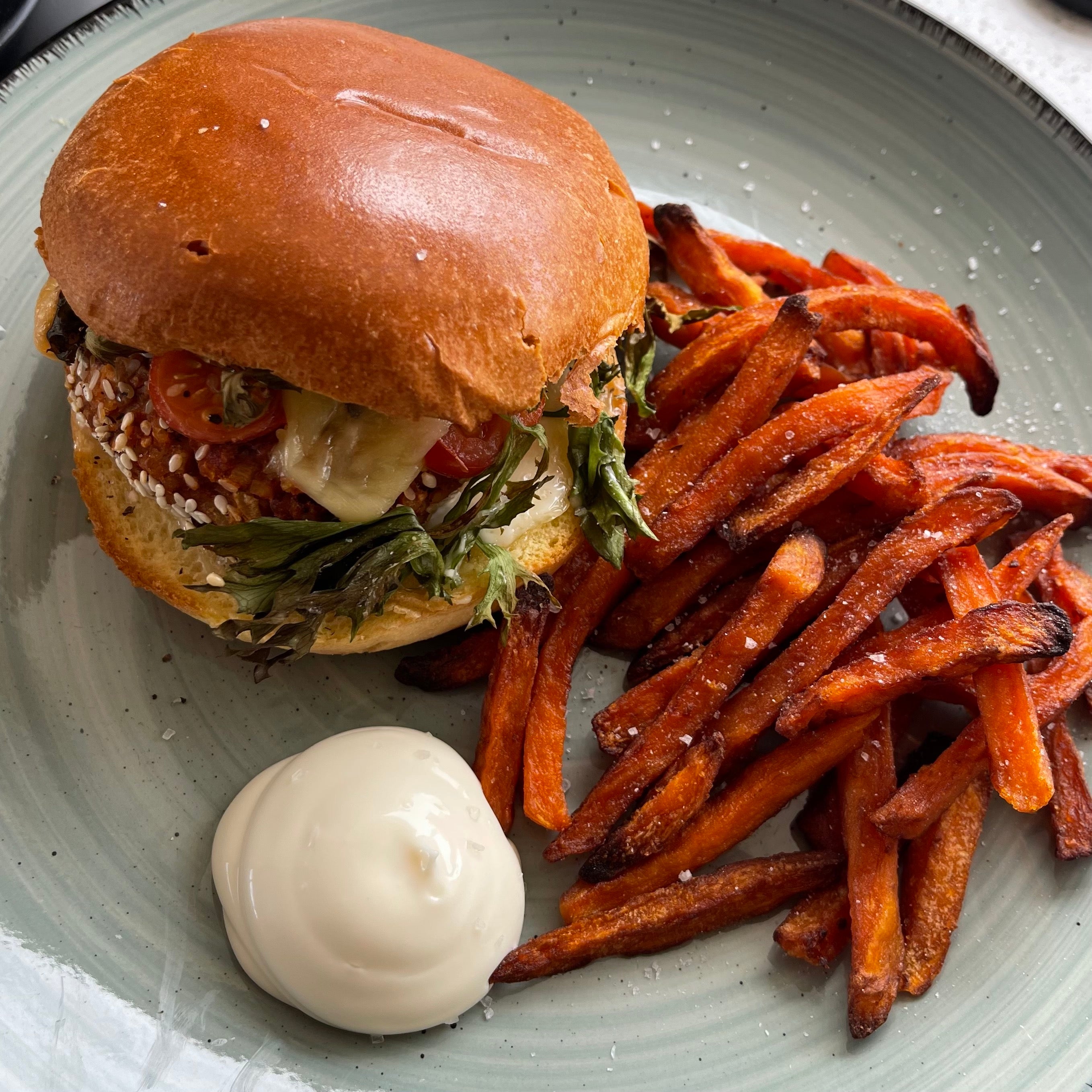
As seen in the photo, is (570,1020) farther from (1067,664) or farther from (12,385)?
(12,385)

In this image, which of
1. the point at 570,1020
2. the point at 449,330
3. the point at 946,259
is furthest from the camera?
the point at 946,259

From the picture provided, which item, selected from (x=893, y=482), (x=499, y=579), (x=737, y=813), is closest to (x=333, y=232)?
(x=499, y=579)

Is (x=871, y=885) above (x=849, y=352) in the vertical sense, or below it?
below

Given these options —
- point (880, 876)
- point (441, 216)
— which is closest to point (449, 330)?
point (441, 216)

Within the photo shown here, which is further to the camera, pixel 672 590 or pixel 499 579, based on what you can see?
pixel 672 590

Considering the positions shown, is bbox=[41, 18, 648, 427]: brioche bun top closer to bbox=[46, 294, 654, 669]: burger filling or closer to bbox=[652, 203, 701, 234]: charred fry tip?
bbox=[46, 294, 654, 669]: burger filling

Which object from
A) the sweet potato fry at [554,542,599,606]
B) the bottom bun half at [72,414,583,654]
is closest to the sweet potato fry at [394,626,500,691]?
the bottom bun half at [72,414,583,654]

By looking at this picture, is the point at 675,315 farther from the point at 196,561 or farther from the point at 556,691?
the point at 196,561
